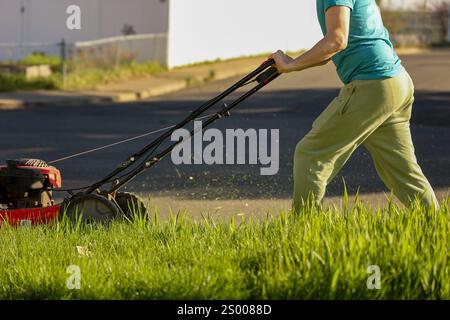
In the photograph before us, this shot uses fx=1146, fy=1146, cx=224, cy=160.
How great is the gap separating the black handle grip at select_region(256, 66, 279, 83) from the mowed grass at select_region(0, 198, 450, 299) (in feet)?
2.78

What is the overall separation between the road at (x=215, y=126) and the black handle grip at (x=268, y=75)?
9.72 ft

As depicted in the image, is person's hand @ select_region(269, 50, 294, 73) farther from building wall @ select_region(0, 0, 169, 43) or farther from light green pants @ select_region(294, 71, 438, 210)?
building wall @ select_region(0, 0, 169, 43)

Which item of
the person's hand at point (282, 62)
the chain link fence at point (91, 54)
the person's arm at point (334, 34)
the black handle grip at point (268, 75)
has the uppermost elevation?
the person's arm at point (334, 34)

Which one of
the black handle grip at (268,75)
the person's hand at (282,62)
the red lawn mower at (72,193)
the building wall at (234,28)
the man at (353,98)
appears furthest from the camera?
the building wall at (234,28)

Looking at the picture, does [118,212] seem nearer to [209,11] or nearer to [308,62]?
[308,62]

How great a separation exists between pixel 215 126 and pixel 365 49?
8.10m

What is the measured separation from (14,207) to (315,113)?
33.0 ft

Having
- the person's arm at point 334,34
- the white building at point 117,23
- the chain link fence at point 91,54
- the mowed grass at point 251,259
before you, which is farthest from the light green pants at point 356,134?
the white building at point 117,23

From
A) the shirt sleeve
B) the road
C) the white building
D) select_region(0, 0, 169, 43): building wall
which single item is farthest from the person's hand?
select_region(0, 0, 169, 43): building wall

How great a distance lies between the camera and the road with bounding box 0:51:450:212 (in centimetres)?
1053

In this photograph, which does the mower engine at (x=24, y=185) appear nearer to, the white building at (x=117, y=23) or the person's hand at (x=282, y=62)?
the person's hand at (x=282, y=62)

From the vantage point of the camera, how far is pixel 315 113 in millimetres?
17500

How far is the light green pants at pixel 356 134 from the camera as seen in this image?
261 inches

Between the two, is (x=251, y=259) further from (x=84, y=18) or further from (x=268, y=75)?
(x=84, y=18)
